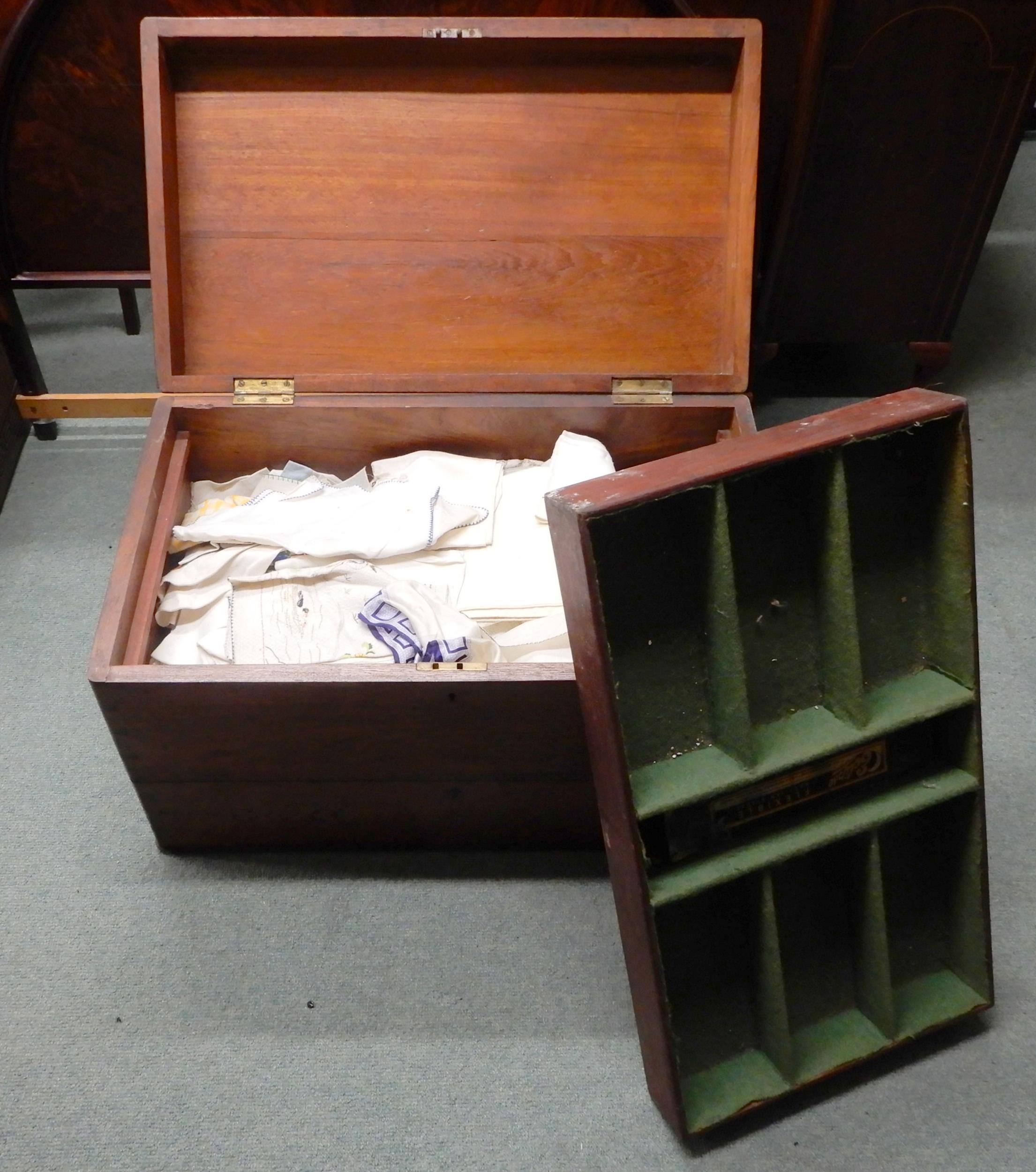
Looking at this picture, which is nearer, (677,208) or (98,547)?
(677,208)

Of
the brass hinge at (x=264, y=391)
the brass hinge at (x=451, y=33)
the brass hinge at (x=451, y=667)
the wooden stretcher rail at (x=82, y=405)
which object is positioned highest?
the brass hinge at (x=451, y=33)

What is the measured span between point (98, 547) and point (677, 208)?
44.8 inches

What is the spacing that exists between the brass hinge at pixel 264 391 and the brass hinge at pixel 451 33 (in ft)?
1.64

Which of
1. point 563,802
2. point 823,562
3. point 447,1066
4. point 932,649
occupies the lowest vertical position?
point 447,1066

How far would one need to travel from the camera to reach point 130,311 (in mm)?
2246

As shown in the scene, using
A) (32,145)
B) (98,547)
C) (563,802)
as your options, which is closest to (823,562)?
(563,802)

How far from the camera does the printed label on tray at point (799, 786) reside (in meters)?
0.96

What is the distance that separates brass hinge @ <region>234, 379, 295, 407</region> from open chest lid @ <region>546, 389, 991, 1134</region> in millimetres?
686

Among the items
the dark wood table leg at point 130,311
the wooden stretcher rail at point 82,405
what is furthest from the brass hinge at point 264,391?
the dark wood table leg at point 130,311

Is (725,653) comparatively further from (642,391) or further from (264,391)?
(264,391)

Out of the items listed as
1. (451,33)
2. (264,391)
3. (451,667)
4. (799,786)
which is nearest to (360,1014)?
(451,667)

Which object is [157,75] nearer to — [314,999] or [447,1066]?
[314,999]

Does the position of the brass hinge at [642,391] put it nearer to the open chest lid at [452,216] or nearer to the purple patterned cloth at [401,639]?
the open chest lid at [452,216]

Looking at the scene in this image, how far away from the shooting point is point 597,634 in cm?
86
